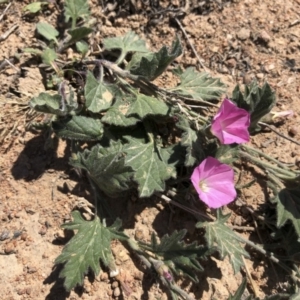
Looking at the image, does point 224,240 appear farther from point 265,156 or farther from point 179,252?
point 265,156

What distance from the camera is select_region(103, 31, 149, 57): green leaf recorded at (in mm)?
3031

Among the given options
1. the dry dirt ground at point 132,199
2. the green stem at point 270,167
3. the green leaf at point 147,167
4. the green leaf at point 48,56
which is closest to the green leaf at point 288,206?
the green stem at point 270,167

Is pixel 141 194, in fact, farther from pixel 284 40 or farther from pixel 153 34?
pixel 284 40

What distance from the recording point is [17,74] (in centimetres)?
301

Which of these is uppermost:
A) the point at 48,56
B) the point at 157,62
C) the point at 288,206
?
the point at 157,62

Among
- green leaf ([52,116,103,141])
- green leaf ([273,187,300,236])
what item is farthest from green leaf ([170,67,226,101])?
green leaf ([273,187,300,236])

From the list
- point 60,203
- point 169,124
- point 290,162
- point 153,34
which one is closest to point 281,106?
point 290,162

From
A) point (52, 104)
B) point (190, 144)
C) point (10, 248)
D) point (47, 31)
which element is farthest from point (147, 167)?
point (47, 31)

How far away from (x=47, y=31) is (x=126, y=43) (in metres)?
0.50

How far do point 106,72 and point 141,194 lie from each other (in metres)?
0.90

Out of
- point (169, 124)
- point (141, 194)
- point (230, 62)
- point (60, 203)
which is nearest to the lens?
point (141, 194)

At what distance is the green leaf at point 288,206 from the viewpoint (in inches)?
104

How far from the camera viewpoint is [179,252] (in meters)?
2.57

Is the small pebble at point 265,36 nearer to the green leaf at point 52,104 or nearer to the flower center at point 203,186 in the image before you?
the flower center at point 203,186
